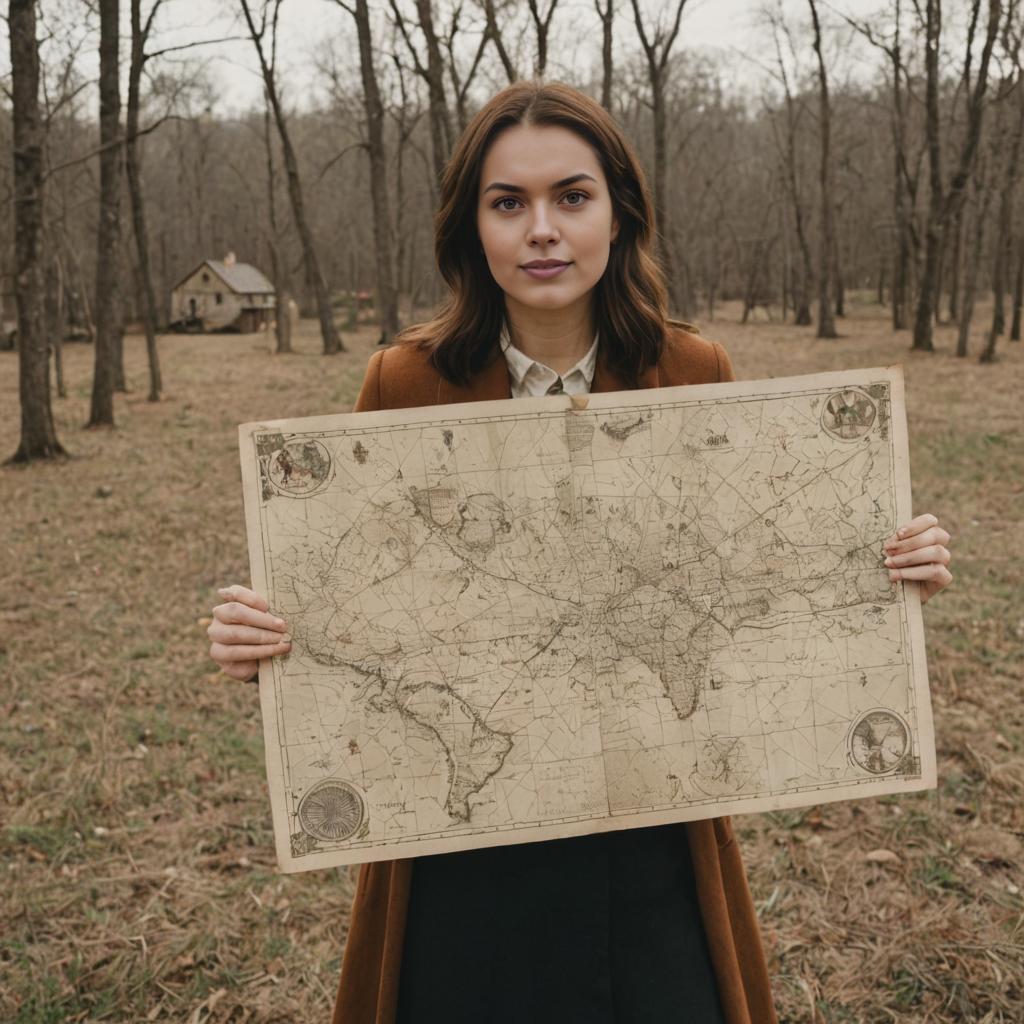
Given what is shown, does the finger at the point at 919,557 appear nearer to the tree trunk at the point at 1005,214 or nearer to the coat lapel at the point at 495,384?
the coat lapel at the point at 495,384

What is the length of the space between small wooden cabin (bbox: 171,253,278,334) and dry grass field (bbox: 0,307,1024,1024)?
34.3 metres

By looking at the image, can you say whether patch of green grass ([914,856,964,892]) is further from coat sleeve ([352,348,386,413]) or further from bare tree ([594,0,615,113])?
bare tree ([594,0,615,113])

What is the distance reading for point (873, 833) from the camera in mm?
3533

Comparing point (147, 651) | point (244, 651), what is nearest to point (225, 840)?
point (147, 651)

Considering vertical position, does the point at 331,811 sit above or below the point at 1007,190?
below

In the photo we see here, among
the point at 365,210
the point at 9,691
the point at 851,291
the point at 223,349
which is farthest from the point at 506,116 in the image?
the point at 851,291

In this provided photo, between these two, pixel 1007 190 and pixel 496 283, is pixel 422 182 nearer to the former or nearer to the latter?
pixel 1007 190

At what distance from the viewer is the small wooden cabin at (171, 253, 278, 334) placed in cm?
3978

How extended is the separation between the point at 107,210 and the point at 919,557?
13708mm

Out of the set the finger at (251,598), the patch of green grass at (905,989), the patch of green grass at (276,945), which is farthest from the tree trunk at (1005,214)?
the finger at (251,598)

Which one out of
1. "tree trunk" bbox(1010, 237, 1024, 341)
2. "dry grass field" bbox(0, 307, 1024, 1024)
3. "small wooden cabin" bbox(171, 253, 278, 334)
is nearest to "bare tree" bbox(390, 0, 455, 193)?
"dry grass field" bbox(0, 307, 1024, 1024)

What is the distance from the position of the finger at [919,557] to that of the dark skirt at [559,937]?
622mm

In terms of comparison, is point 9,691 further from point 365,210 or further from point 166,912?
point 365,210

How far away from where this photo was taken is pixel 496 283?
1789mm
